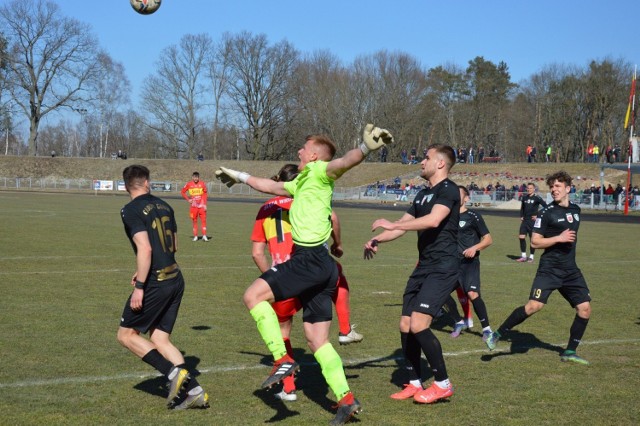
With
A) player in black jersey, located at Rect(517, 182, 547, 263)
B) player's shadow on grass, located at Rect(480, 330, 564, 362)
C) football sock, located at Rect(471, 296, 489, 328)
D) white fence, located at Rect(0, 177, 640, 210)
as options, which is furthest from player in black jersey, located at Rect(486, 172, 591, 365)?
white fence, located at Rect(0, 177, 640, 210)

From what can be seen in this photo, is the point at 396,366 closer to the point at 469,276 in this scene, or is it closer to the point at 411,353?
the point at 411,353

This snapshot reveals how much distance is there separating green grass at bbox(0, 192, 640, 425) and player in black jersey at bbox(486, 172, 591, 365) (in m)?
0.59

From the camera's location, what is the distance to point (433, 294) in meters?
6.67

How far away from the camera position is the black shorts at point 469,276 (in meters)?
10.1

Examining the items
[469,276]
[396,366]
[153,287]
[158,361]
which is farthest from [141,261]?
[469,276]

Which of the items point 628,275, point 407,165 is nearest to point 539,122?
point 407,165

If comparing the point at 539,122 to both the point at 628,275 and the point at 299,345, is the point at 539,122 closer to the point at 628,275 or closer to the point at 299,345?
the point at 628,275

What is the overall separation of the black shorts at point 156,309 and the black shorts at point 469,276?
15.4 feet

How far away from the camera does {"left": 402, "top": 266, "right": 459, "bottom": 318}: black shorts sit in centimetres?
665

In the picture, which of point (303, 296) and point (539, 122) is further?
point (539, 122)

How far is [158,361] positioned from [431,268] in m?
2.50

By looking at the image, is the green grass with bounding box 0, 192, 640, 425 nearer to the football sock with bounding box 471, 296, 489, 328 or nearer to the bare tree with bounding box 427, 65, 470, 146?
the football sock with bounding box 471, 296, 489, 328

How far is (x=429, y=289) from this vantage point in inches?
264

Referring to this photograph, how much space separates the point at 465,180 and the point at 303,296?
62420 millimetres
